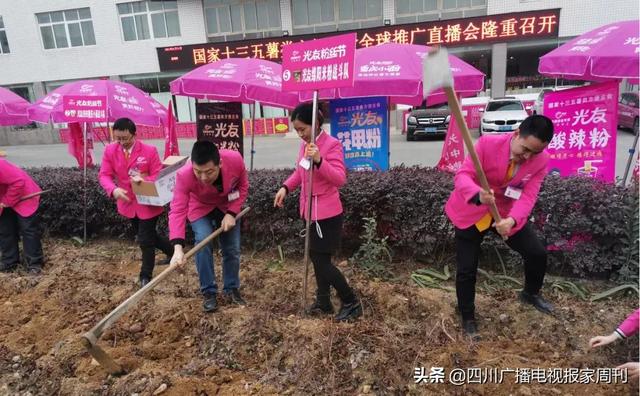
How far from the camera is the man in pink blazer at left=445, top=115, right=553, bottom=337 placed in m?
2.38

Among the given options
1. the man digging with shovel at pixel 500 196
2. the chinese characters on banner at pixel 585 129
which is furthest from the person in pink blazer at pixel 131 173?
the chinese characters on banner at pixel 585 129

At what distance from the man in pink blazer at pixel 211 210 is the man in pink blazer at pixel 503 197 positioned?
160cm

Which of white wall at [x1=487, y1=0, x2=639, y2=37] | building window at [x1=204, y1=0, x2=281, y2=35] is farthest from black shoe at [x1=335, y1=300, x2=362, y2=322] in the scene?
building window at [x1=204, y1=0, x2=281, y2=35]

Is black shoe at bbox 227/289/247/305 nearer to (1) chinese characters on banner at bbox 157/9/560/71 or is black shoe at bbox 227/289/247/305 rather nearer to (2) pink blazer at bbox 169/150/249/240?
(2) pink blazer at bbox 169/150/249/240

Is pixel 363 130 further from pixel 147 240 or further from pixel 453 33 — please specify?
pixel 453 33

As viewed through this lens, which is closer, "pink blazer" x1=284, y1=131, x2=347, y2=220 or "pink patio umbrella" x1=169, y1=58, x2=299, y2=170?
"pink blazer" x1=284, y1=131, x2=347, y2=220

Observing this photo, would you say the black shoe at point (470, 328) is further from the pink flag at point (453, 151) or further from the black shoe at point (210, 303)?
the pink flag at point (453, 151)

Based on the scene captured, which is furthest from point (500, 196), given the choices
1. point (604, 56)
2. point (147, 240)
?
point (147, 240)

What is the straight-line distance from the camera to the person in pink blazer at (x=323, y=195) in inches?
106

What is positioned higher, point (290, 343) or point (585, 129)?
point (585, 129)

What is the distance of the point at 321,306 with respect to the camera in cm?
312

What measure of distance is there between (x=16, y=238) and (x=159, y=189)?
226 centimetres

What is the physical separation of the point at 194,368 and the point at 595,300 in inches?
117

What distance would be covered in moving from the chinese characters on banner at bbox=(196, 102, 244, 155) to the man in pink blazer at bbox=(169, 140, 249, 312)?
281 cm
